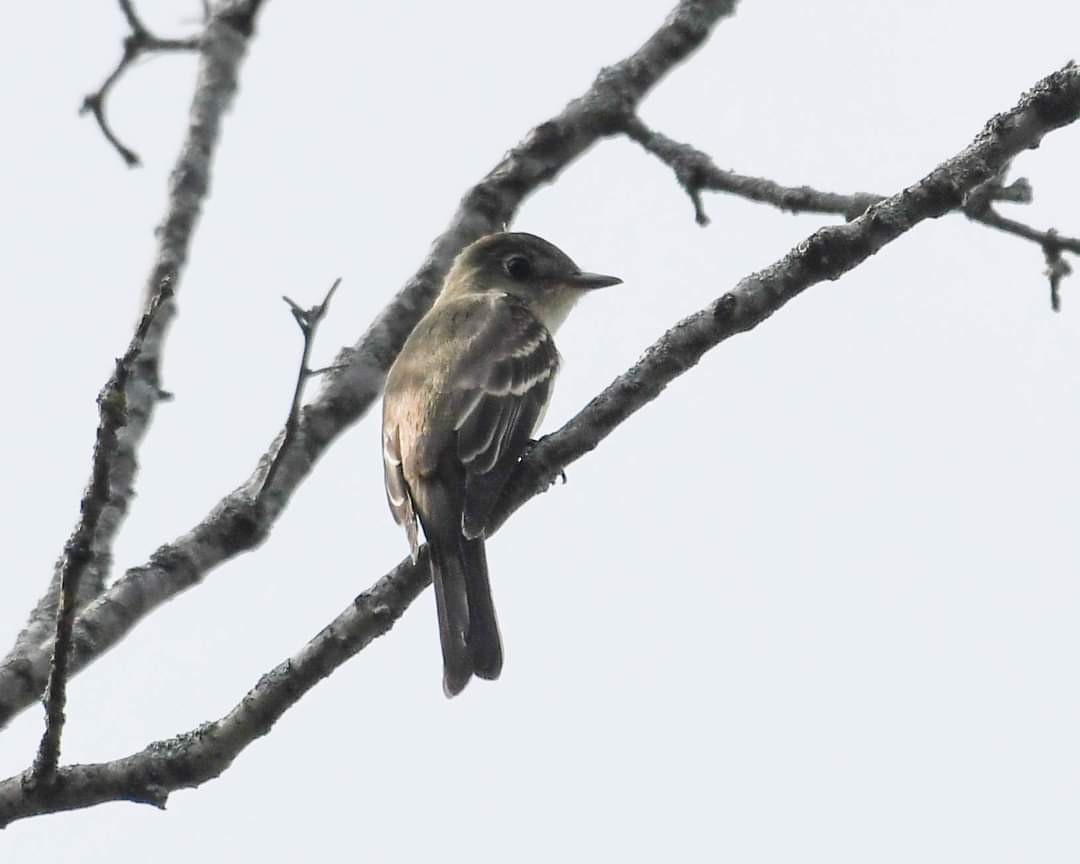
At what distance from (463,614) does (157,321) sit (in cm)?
182

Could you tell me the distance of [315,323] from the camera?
193 inches

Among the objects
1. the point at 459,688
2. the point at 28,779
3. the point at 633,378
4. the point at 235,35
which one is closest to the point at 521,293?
the point at 235,35

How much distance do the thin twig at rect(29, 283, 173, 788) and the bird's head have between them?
4772 millimetres

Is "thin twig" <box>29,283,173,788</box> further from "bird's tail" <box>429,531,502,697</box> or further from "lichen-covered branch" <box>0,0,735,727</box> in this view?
"bird's tail" <box>429,531,502,697</box>

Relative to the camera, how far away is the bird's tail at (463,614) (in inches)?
242

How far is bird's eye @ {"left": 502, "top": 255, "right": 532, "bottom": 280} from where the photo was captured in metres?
8.94

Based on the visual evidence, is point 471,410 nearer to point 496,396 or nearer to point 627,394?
point 496,396

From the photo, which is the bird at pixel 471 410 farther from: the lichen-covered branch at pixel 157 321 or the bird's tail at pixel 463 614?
the lichen-covered branch at pixel 157 321

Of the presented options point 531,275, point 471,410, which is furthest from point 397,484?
point 531,275

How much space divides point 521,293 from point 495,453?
2.56m

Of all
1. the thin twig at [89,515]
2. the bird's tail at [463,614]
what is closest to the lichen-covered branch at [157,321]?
the thin twig at [89,515]

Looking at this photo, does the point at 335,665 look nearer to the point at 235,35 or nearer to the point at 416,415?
the point at 416,415

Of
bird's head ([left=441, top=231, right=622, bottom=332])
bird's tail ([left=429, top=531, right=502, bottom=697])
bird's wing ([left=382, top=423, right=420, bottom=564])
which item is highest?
bird's head ([left=441, top=231, right=622, bottom=332])

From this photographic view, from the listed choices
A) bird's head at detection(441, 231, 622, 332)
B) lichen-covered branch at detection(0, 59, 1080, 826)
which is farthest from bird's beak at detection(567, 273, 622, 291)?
lichen-covered branch at detection(0, 59, 1080, 826)
